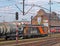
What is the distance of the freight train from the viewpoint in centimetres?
4266

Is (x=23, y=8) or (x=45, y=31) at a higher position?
(x=23, y=8)

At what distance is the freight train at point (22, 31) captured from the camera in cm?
4266

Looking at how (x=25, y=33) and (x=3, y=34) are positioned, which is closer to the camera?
(x=3, y=34)

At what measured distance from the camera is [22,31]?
48.9 meters

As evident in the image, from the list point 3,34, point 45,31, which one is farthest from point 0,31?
point 45,31

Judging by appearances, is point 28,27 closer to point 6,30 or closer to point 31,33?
point 31,33

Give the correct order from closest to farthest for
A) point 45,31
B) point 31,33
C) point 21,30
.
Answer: point 21,30 → point 31,33 → point 45,31

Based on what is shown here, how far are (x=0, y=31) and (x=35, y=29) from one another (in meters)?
14.3

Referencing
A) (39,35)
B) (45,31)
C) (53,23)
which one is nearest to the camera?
(39,35)

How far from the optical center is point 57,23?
11550 cm

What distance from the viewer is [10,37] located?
43.6 m

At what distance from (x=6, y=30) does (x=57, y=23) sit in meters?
74.3

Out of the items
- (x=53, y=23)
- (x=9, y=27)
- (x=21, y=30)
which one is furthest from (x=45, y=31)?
(x=53, y=23)

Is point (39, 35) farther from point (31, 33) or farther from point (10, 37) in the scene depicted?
point (10, 37)
